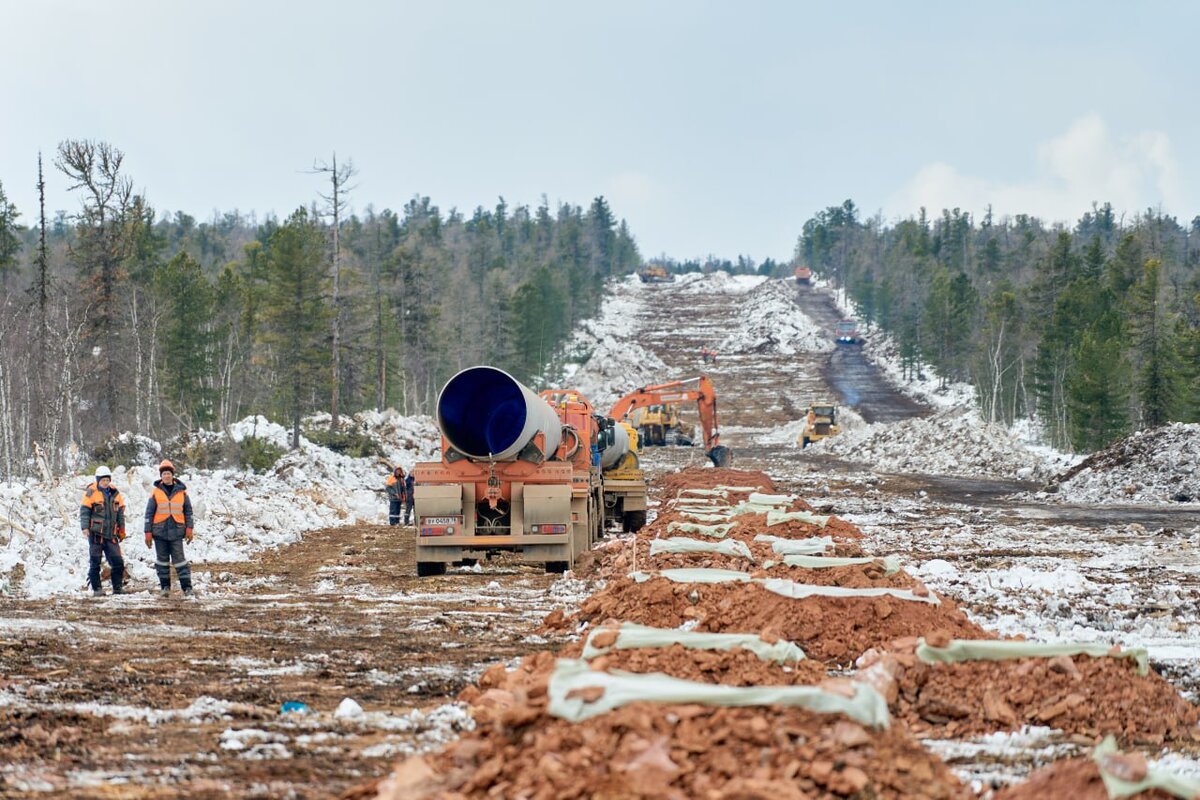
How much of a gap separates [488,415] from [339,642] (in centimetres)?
636

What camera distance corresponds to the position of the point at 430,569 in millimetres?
16531

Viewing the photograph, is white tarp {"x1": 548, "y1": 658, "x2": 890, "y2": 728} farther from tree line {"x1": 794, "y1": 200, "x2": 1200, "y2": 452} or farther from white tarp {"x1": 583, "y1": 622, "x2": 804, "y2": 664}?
tree line {"x1": 794, "y1": 200, "x2": 1200, "y2": 452}

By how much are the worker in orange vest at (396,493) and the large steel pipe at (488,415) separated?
876 cm

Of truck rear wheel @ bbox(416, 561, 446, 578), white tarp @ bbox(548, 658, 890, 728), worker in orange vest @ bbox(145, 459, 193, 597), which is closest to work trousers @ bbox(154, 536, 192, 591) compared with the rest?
worker in orange vest @ bbox(145, 459, 193, 597)

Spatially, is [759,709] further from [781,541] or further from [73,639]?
[781,541]

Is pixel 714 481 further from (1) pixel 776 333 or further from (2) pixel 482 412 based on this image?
(1) pixel 776 333

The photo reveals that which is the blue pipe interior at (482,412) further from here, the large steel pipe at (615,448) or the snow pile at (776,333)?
the snow pile at (776,333)

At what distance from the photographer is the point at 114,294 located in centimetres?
4344

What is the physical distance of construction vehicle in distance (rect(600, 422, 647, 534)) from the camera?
23578mm

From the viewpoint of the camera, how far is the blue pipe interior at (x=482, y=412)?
16.1 m

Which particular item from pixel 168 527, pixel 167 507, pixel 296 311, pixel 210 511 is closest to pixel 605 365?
pixel 296 311

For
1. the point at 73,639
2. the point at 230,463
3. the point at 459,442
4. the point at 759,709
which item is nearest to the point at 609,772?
the point at 759,709

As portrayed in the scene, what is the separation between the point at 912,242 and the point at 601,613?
13752 cm

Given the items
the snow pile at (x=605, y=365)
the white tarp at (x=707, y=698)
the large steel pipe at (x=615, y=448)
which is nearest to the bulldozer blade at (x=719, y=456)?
the large steel pipe at (x=615, y=448)
